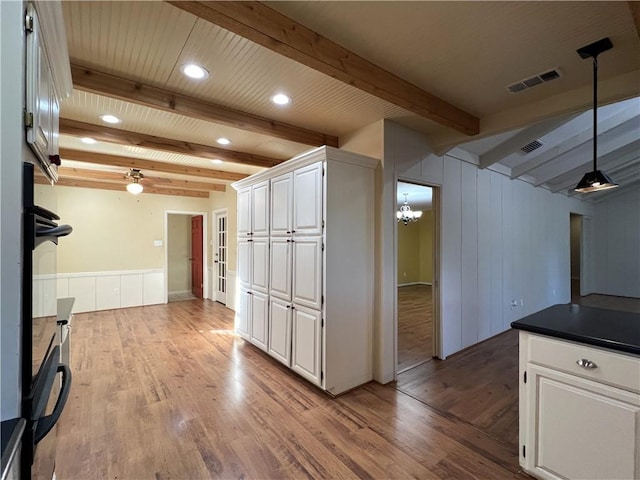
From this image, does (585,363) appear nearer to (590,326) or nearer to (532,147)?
(590,326)

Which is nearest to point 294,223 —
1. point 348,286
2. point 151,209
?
point 348,286

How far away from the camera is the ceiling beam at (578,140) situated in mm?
3707

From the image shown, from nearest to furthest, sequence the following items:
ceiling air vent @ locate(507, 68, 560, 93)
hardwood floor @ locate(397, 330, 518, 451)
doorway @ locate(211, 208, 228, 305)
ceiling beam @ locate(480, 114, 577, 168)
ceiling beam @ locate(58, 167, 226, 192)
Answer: ceiling air vent @ locate(507, 68, 560, 93), hardwood floor @ locate(397, 330, 518, 451), ceiling beam @ locate(480, 114, 577, 168), ceiling beam @ locate(58, 167, 226, 192), doorway @ locate(211, 208, 228, 305)

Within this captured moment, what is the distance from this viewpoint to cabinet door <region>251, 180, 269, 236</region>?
3.60 m

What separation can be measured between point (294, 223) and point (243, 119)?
1134 millimetres

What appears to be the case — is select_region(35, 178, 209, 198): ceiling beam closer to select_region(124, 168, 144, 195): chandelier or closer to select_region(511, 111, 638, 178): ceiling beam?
select_region(124, 168, 144, 195): chandelier

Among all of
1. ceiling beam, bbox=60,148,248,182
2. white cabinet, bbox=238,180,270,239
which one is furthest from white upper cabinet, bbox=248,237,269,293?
ceiling beam, bbox=60,148,248,182

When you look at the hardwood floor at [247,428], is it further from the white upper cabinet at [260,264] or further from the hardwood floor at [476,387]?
the white upper cabinet at [260,264]

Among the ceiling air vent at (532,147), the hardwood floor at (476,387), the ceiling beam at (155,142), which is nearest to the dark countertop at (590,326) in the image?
the hardwood floor at (476,387)

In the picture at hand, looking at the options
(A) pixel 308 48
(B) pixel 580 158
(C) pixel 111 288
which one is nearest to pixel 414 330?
(B) pixel 580 158

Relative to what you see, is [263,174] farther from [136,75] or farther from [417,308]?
[417,308]

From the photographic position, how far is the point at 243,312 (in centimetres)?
414

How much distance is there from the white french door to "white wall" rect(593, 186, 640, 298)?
395 inches

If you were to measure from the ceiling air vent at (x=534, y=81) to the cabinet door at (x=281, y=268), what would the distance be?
7.98ft
